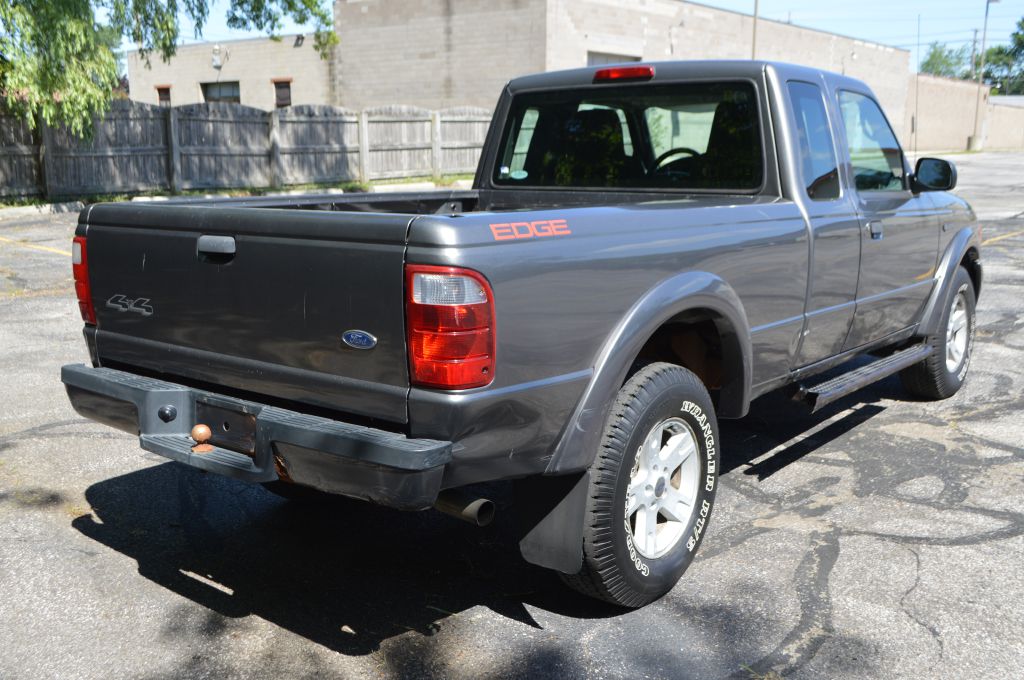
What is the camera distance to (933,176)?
5.39 metres

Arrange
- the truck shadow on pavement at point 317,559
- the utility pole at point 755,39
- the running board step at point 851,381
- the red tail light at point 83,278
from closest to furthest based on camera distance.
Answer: the truck shadow on pavement at point 317,559
the red tail light at point 83,278
the running board step at point 851,381
the utility pole at point 755,39

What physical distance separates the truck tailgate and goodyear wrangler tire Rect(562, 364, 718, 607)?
0.83 m

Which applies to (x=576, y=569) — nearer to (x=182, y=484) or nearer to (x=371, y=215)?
(x=371, y=215)

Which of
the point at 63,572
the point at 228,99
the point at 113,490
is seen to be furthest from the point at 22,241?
the point at 228,99

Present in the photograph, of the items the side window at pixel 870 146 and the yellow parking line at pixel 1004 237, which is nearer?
the side window at pixel 870 146

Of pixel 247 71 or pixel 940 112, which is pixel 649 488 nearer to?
pixel 247 71

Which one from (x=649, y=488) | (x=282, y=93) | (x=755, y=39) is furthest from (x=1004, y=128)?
(x=649, y=488)

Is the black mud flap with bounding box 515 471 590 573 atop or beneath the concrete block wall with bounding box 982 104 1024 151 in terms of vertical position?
beneath

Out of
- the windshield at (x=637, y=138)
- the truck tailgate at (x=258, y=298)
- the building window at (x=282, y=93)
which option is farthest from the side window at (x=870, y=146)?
the building window at (x=282, y=93)

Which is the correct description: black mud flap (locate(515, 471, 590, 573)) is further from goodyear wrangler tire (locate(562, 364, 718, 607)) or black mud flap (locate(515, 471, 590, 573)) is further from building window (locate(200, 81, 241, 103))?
building window (locate(200, 81, 241, 103))

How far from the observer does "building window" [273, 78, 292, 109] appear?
38.6 metres

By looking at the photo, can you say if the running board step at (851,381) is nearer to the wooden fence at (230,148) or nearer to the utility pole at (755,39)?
the wooden fence at (230,148)

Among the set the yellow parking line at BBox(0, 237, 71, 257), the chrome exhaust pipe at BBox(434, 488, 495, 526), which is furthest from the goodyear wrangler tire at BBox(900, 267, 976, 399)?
the yellow parking line at BBox(0, 237, 71, 257)

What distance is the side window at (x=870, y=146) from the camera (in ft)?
16.7
